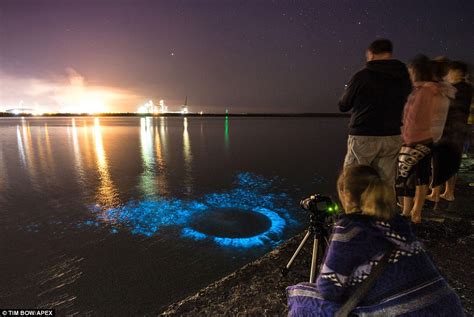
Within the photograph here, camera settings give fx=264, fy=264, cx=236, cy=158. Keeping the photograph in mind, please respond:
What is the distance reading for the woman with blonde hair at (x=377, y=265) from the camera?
1406 mm

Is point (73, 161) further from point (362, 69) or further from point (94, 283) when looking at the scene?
point (362, 69)

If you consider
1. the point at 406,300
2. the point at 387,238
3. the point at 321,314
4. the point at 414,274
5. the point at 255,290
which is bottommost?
the point at 255,290

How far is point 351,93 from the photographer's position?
3.43 meters


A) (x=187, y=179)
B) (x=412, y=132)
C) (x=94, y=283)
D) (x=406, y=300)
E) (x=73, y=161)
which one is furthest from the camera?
(x=73, y=161)

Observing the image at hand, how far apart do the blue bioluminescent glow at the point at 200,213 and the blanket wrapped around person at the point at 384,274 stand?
161 inches

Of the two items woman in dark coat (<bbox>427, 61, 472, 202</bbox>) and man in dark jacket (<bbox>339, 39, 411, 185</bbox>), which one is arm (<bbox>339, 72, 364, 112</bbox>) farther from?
woman in dark coat (<bbox>427, 61, 472, 202</bbox>)

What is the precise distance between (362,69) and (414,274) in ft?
8.99

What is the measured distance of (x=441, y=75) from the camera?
4.00 metres

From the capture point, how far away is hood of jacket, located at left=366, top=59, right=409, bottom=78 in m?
3.26

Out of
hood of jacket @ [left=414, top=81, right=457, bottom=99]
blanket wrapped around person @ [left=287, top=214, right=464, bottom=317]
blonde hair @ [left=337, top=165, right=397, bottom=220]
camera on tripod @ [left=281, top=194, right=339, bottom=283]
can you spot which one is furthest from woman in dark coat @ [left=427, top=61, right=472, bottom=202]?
blanket wrapped around person @ [left=287, top=214, right=464, bottom=317]

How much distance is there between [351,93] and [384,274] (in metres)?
2.57

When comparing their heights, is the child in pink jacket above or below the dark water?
above

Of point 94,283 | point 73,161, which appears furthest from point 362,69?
point 73,161

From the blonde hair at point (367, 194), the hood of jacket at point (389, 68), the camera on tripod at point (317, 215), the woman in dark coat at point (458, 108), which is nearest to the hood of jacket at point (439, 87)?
the hood of jacket at point (389, 68)
